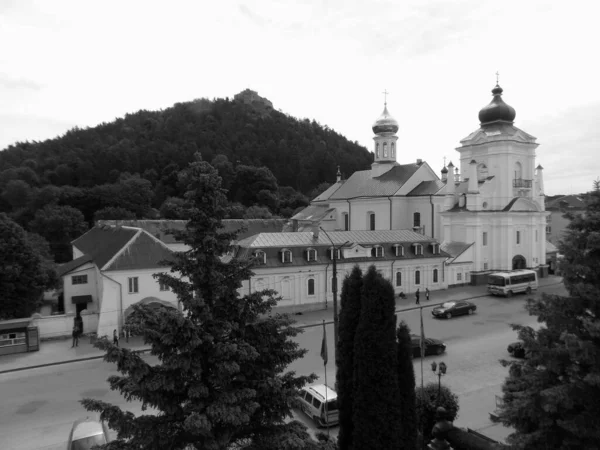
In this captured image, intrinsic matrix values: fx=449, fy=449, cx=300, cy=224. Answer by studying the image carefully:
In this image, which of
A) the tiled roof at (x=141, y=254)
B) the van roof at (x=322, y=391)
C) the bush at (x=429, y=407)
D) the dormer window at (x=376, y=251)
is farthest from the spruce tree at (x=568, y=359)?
the dormer window at (x=376, y=251)

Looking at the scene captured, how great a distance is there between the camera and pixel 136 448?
7328 millimetres

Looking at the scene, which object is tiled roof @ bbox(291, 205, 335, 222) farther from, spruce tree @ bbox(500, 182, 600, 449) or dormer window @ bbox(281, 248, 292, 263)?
spruce tree @ bbox(500, 182, 600, 449)

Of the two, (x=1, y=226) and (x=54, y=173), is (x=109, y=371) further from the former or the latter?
(x=54, y=173)

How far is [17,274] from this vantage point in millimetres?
23281

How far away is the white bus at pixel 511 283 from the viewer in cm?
3300

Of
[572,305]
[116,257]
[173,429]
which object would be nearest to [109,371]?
[116,257]

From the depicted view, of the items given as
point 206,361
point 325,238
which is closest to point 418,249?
point 325,238

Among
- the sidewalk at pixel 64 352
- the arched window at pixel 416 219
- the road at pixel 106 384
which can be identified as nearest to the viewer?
the road at pixel 106 384

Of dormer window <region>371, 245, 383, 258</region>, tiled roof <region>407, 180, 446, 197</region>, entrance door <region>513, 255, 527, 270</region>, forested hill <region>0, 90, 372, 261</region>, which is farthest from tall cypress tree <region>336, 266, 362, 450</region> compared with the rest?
forested hill <region>0, 90, 372, 261</region>

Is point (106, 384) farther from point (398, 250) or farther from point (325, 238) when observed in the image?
point (398, 250)

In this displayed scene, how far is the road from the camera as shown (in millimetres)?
13773

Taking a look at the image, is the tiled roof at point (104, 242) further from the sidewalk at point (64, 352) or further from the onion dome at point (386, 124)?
the onion dome at point (386, 124)

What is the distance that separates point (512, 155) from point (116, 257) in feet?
111

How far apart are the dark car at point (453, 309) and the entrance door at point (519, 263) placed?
49.5ft
